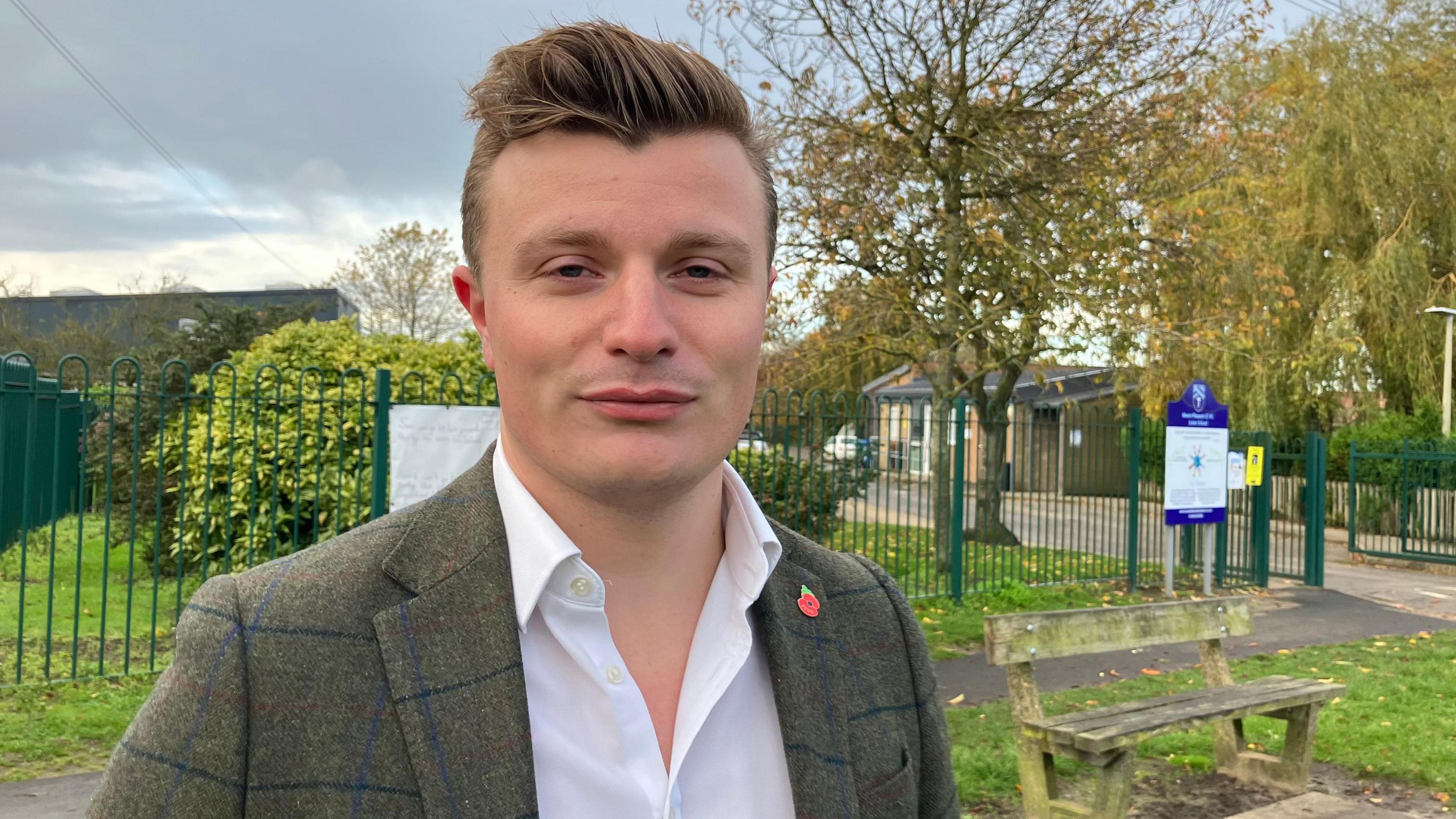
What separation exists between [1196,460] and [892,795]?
37.3ft

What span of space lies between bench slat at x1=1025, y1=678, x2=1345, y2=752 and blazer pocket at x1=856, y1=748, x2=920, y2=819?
3483 millimetres

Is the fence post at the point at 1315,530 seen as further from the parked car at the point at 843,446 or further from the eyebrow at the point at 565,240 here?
the eyebrow at the point at 565,240

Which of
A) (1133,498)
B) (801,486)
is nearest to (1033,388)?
(1133,498)

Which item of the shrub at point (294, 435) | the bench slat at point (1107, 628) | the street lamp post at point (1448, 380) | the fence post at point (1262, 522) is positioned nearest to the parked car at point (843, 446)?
the shrub at point (294, 435)

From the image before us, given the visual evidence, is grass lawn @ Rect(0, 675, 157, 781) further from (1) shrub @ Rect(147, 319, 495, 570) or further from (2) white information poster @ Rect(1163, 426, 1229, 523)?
(2) white information poster @ Rect(1163, 426, 1229, 523)

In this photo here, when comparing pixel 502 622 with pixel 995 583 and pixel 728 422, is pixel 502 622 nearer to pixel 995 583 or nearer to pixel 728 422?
pixel 728 422

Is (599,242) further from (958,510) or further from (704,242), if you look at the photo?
(958,510)

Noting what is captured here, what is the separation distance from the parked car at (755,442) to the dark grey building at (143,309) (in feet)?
48.0

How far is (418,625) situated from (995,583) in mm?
10629

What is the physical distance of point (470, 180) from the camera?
121 cm

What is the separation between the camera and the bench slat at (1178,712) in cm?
454

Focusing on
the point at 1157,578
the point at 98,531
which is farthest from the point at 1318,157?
the point at 98,531

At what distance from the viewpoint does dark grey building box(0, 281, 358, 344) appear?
88.0 feet

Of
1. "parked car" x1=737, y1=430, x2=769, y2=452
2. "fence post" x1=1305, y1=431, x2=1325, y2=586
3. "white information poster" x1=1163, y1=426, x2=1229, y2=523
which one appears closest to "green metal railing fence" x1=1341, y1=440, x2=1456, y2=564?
"fence post" x1=1305, y1=431, x2=1325, y2=586
